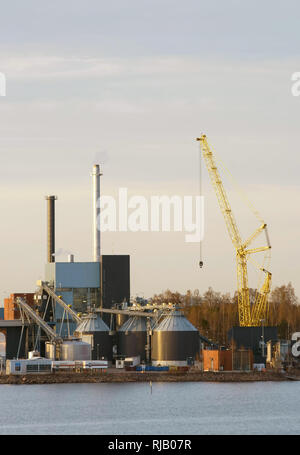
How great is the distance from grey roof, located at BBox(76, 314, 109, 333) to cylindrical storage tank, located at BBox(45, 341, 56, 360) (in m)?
4.43

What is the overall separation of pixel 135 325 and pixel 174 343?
8.77 metres

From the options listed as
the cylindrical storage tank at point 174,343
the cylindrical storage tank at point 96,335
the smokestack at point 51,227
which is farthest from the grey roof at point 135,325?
the smokestack at point 51,227

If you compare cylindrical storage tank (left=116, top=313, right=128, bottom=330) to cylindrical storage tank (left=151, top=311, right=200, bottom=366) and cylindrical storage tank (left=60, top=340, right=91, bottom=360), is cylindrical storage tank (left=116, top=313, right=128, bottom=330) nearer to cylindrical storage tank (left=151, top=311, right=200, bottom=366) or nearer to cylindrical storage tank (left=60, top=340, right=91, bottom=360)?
cylindrical storage tank (left=151, top=311, right=200, bottom=366)

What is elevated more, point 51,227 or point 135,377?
point 51,227

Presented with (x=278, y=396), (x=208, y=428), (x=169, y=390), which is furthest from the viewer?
(x=169, y=390)

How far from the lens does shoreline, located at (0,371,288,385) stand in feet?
445

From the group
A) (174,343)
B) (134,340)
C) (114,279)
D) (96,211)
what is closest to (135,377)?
(174,343)

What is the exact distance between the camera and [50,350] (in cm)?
14762

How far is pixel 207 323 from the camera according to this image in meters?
194

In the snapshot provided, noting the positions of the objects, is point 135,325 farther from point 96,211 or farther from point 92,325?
point 96,211

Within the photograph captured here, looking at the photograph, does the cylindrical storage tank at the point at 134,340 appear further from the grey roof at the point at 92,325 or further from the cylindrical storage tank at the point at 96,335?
the grey roof at the point at 92,325
